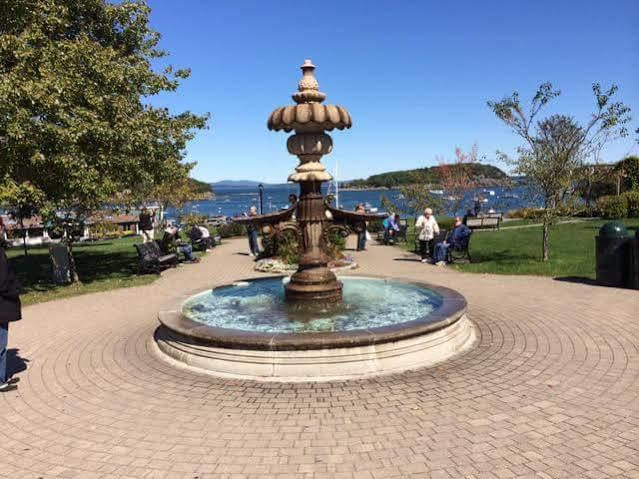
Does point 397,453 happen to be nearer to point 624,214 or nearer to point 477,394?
point 477,394

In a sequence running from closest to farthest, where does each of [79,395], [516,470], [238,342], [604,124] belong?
[516,470]
[79,395]
[238,342]
[604,124]

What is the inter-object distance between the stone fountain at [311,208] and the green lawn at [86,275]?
6850 millimetres

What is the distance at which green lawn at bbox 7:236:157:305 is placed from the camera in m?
12.7

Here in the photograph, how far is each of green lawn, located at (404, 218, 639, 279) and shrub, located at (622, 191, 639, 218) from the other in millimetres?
6354

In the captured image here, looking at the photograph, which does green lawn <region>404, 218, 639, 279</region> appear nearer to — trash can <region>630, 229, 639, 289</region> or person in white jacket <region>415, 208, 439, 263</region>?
trash can <region>630, 229, 639, 289</region>

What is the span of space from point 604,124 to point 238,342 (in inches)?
491

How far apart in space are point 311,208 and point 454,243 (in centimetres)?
816

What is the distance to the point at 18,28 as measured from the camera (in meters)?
12.0

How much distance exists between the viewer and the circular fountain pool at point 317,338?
19.5ft

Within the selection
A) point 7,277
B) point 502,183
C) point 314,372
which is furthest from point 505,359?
point 502,183

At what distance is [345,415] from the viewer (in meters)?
4.88

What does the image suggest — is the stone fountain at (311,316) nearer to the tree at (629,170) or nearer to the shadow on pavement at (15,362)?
the shadow on pavement at (15,362)

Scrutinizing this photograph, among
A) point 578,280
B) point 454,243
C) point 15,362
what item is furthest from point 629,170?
point 15,362

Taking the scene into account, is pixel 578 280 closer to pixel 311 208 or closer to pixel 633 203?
pixel 311 208
